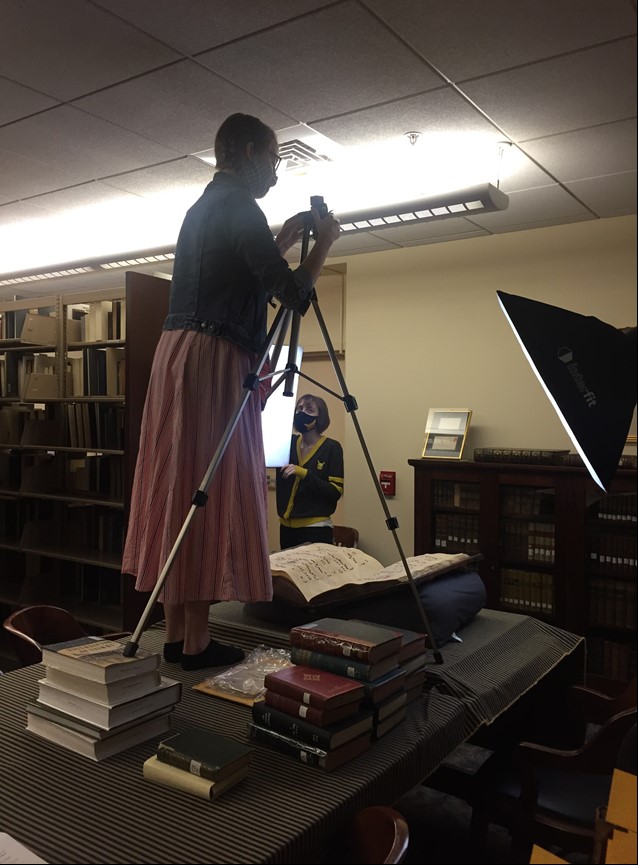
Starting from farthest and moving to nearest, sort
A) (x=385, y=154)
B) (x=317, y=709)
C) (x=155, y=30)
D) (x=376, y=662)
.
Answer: (x=385, y=154), (x=155, y=30), (x=376, y=662), (x=317, y=709)

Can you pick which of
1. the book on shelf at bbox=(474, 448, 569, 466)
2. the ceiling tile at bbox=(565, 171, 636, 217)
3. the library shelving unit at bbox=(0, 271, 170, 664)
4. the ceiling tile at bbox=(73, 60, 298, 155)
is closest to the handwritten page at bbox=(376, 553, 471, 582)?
the book on shelf at bbox=(474, 448, 569, 466)

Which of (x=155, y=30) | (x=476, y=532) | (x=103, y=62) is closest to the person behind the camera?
(x=155, y=30)

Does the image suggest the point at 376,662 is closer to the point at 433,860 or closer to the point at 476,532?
the point at 433,860

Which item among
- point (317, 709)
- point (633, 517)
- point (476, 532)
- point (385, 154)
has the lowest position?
point (317, 709)

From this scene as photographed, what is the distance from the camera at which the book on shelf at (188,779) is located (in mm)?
1065

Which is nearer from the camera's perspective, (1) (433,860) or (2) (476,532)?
(1) (433,860)

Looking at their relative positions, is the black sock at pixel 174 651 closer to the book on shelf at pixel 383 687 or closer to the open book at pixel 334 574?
the open book at pixel 334 574

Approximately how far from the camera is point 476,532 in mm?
2359

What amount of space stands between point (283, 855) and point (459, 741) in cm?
59

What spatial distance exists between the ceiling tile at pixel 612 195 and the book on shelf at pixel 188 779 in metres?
1.00

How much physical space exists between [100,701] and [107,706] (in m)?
0.02

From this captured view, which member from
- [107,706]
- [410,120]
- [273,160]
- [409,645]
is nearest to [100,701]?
[107,706]

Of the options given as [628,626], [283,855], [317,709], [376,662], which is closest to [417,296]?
[376,662]

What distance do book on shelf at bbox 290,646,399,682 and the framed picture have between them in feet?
1.92
